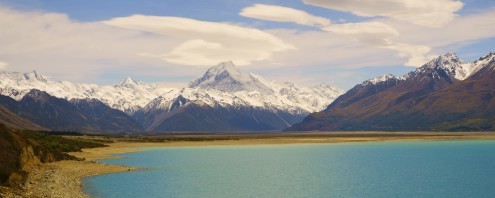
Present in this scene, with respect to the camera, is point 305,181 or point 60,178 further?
point 305,181

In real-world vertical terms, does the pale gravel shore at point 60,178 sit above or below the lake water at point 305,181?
above

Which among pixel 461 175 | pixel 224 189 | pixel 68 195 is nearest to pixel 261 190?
pixel 224 189

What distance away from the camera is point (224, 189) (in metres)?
69.0

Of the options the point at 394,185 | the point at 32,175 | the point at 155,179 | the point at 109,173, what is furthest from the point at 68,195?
the point at 394,185

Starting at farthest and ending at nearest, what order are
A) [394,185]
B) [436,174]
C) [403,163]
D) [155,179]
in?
[403,163] < [436,174] < [155,179] < [394,185]

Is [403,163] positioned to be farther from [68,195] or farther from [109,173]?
[68,195]

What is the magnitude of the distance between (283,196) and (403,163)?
53.8 metres

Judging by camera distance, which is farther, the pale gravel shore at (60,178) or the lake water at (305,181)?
the lake water at (305,181)

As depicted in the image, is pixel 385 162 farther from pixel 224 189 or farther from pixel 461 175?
pixel 224 189

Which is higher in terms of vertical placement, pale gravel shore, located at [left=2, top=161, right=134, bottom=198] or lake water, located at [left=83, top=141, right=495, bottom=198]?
pale gravel shore, located at [left=2, top=161, right=134, bottom=198]

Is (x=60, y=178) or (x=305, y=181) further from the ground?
(x=60, y=178)

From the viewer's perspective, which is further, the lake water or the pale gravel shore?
the lake water

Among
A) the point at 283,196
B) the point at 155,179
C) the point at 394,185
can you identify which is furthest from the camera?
the point at 155,179

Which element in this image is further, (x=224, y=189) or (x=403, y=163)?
(x=403, y=163)
